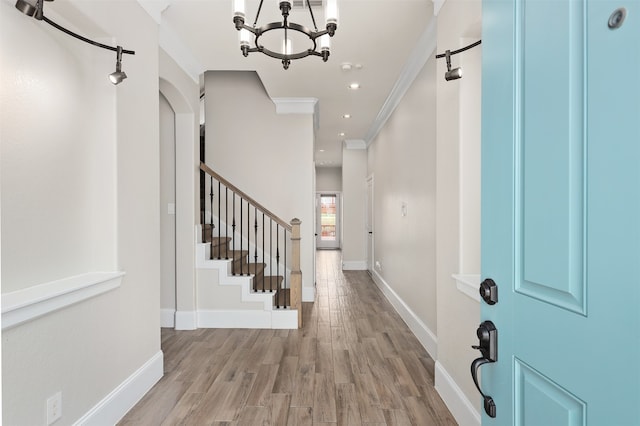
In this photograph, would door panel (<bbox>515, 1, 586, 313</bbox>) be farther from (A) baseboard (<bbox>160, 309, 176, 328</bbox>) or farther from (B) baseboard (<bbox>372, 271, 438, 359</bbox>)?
(A) baseboard (<bbox>160, 309, 176, 328</bbox>)

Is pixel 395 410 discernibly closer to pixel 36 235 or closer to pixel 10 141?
pixel 36 235

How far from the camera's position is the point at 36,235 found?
5.55 ft

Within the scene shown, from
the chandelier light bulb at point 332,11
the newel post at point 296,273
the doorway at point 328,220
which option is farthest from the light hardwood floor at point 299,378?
the doorway at point 328,220

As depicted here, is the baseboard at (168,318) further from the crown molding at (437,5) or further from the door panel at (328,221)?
the door panel at (328,221)


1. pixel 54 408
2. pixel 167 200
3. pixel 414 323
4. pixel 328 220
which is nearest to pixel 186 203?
pixel 167 200

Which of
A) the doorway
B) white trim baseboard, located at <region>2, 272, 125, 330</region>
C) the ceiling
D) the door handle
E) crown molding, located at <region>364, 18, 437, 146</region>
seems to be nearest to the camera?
the door handle

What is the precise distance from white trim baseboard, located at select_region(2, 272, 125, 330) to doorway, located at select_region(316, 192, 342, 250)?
10.5m

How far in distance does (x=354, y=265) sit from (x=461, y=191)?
19.9ft

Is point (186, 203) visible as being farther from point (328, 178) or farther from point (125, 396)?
point (328, 178)

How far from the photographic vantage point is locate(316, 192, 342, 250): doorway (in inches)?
489

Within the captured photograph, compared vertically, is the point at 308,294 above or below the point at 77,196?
below

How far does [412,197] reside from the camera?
3820 mm

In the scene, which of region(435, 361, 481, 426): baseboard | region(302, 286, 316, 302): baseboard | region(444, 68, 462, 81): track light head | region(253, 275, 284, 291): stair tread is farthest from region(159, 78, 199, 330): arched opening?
region(444, 68, 462, 81): track light head

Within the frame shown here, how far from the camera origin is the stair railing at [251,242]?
3873mm
